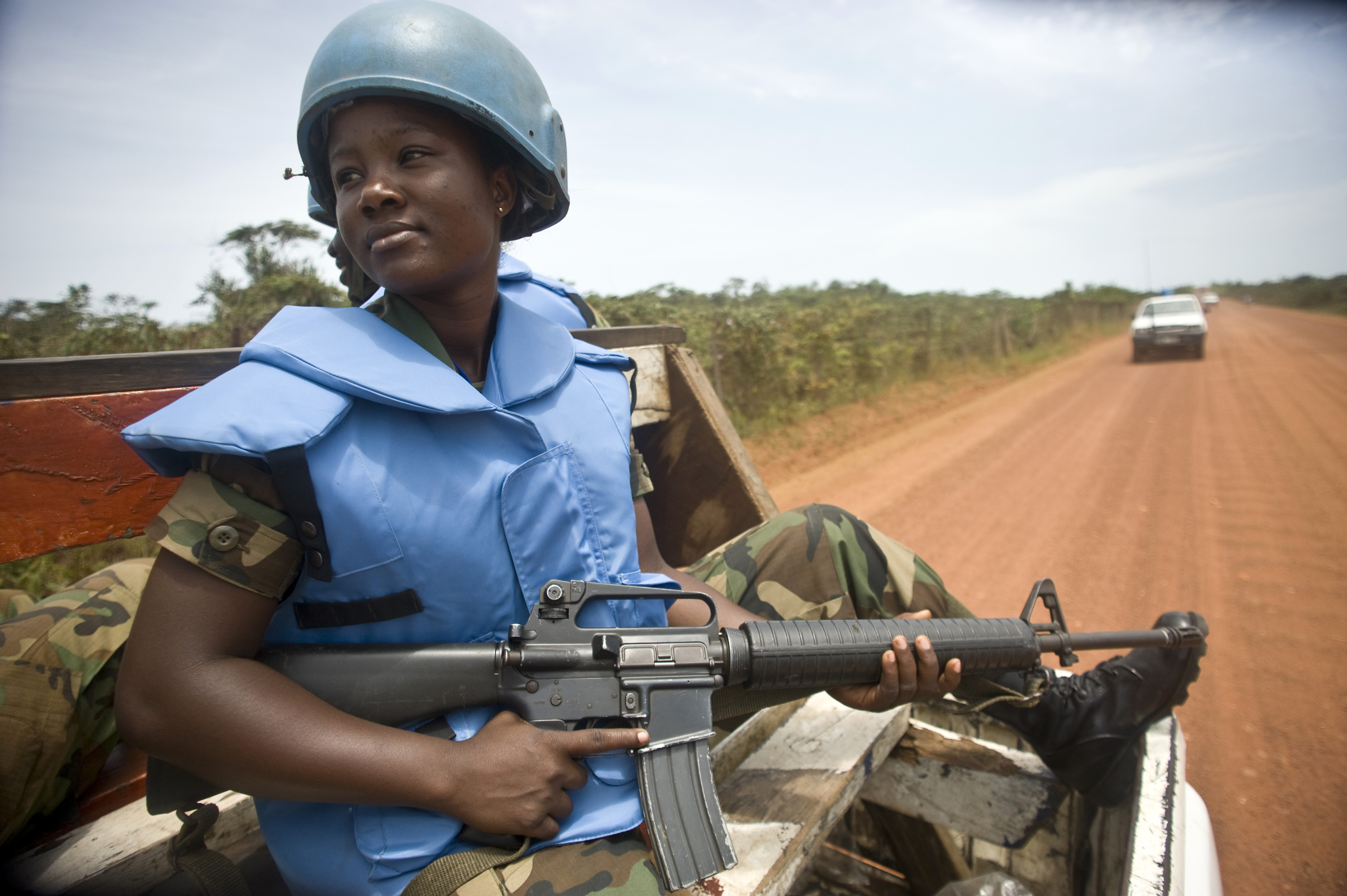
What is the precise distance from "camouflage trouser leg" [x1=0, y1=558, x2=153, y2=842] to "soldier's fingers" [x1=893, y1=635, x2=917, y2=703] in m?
1.60

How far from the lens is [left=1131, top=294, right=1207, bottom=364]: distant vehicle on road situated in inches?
646

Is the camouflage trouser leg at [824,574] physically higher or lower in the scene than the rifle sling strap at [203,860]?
higher

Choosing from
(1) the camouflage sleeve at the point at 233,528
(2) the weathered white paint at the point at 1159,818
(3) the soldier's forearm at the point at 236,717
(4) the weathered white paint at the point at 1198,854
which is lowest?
(4) the weathered white paint at the point at 1198,854

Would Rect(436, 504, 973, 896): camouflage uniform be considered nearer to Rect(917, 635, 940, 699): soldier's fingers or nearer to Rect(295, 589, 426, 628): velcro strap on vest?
Rect(917, 635, 940, 699): soldier's fingers

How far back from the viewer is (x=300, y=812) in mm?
1298

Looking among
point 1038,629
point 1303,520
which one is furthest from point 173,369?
point 1303,520

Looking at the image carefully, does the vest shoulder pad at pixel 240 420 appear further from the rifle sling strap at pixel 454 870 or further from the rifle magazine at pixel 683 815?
the rifle magazine at pixel 683 815

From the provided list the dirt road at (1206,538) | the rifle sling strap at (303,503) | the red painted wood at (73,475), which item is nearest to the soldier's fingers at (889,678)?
the rifle sling strap at (303,503)

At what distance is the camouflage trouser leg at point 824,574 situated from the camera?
204 centimetres

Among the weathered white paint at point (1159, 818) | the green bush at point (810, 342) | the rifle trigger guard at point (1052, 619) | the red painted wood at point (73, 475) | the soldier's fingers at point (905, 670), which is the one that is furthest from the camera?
the green bush at point (810, 342)

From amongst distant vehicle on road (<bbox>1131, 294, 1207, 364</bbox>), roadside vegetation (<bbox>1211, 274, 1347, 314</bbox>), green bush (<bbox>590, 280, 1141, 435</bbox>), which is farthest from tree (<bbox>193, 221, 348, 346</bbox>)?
roadside vegetation (<bbox>1211, 274, 1347, 314</bbox>)

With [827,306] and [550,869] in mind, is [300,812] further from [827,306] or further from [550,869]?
[827,306]

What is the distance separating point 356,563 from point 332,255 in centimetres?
109

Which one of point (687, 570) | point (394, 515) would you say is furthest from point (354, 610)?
point (687, 570)
